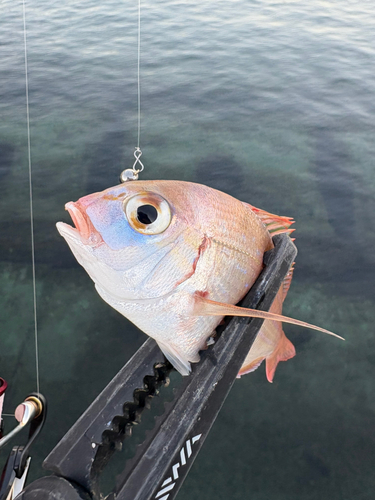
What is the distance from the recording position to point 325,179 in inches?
218

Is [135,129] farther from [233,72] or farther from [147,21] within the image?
[147,21]

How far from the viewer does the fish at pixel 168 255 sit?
63.5 inches

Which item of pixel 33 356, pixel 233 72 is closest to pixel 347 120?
pixel 233 72

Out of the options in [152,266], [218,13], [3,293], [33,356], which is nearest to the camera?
[152,266]

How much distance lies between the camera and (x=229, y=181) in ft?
18.2

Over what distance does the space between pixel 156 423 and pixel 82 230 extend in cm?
85

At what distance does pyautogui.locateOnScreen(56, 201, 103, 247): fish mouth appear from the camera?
1.59 metres

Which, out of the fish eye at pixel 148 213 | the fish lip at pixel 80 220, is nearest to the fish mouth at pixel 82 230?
the fish lip at pixel 80 220

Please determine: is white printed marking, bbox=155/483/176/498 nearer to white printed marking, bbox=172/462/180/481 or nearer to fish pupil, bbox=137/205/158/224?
white printed marking, bbox=172/462/180/481

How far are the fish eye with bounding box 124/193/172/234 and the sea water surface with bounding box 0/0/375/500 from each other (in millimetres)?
1968

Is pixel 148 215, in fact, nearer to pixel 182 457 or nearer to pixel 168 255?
pixel 168 255

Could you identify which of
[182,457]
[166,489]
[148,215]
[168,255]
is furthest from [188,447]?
[148,215]

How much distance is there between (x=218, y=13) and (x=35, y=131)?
9.24m

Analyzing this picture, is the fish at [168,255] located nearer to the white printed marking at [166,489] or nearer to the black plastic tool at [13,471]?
the white printed marking at [166,489]
